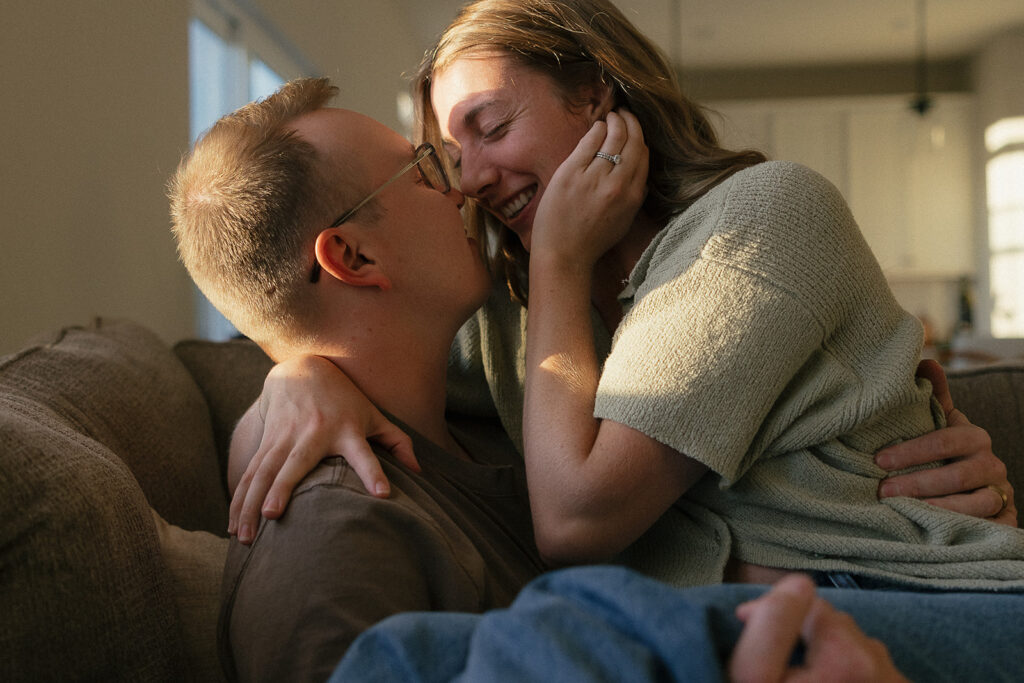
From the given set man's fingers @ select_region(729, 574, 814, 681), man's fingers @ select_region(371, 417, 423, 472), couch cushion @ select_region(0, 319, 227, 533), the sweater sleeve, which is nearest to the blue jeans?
man's fingers @ select_region(729, 574, 814, 681)

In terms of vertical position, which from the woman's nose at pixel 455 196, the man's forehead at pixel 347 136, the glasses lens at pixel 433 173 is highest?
the man's forehead at pixel 347 136

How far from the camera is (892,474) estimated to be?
1132 millimetres

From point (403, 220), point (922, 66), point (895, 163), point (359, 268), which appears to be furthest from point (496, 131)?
point (895, 163)

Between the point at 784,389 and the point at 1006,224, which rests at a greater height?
the point at 784,389

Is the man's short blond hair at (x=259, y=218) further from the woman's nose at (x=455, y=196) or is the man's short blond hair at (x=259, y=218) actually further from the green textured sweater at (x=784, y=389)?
the green textured sweater at (x=784, y=389)

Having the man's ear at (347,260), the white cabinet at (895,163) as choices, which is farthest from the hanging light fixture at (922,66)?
the man's ear at (347,260)

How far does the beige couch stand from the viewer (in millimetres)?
793

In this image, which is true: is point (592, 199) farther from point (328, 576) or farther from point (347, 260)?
point (328, 576)

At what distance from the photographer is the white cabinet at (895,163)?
8.23 metres

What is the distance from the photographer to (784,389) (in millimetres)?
1074

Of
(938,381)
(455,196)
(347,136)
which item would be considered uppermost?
(347,136)

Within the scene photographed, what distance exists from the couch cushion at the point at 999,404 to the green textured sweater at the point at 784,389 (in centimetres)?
71

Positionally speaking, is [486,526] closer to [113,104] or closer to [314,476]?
[314,476]

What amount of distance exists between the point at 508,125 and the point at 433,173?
18cm
